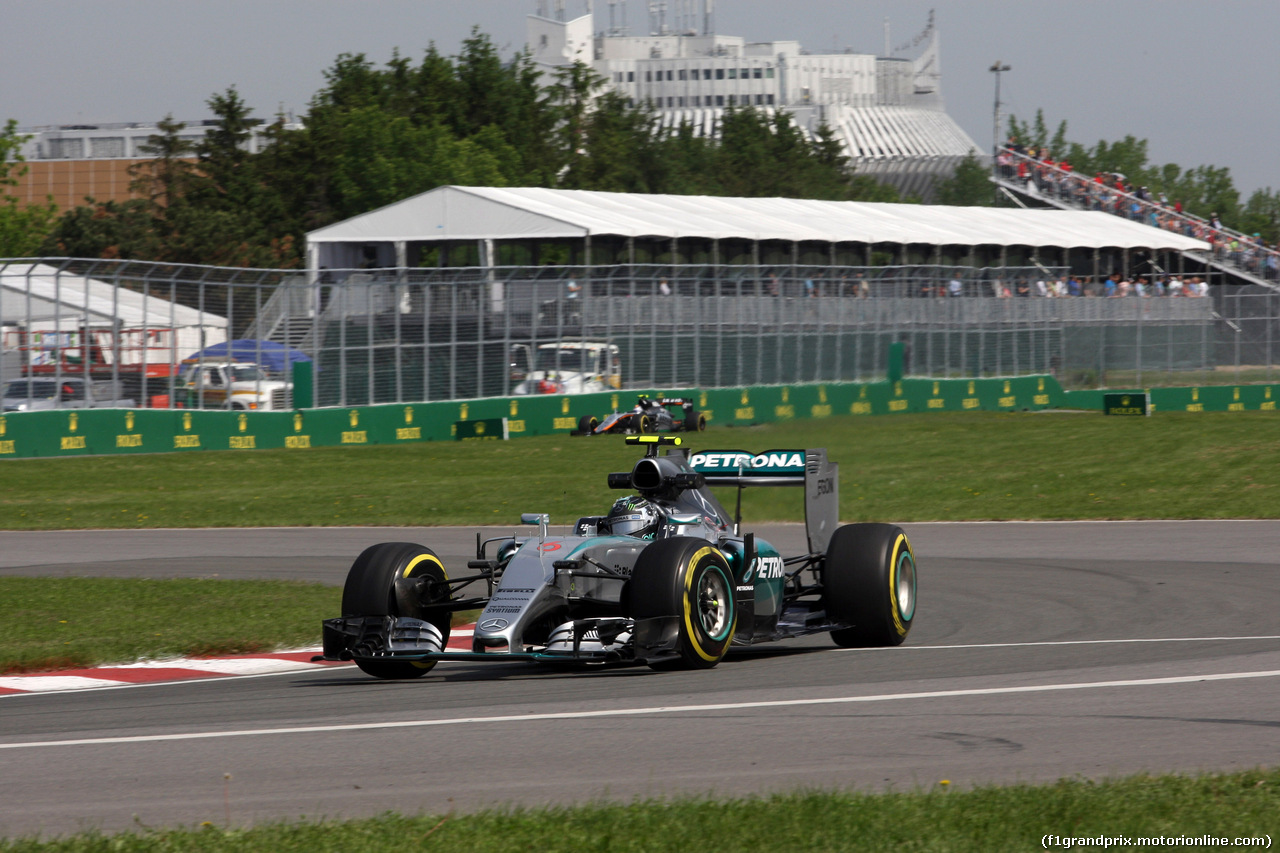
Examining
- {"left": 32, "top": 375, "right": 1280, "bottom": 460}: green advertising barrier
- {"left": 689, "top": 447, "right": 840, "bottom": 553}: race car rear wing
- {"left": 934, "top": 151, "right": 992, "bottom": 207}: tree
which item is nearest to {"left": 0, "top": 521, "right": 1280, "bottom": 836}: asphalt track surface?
{"left": 689, "top": 447, "right": 840, "bottom": 553}: race car rear wing

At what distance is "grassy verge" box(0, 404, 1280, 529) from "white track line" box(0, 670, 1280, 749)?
→ 270 inches

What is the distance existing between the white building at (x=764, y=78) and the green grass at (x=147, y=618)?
148 metres

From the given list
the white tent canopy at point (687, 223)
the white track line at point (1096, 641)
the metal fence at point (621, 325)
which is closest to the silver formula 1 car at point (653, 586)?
the white track line at point (1096, 641)

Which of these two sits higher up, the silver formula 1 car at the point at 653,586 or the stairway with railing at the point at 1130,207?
the stairway with railing at the point at 1130,207

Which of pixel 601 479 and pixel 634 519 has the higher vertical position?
pixel 634 519

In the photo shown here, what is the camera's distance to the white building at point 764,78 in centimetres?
16238

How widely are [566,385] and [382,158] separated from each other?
133 feet

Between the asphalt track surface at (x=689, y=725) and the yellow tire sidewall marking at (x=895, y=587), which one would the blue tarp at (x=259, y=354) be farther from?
the yellow tire sidewall marking at (x=895, y=587)

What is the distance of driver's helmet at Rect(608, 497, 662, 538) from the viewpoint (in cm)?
1037

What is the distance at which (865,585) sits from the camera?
35.0 ft

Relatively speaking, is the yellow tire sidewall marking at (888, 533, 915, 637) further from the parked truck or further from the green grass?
the parked truck

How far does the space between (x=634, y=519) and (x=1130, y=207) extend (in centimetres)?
6770

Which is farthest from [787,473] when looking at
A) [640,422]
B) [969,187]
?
[969,187]

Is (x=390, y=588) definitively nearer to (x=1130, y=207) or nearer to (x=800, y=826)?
(x=800, y=826)
